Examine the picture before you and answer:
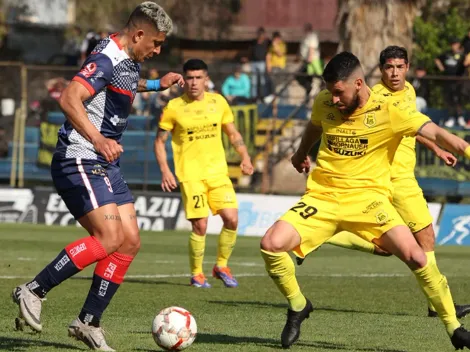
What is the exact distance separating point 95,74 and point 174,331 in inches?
71.3

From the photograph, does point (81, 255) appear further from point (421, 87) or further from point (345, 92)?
point (421, 87)

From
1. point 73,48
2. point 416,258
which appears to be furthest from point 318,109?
point 73,48

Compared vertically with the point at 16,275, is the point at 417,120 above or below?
above

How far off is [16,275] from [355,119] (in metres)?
5.92

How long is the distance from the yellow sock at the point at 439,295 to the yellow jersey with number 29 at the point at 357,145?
2.40 ft

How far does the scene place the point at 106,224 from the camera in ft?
26.2

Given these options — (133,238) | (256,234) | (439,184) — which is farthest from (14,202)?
(133,238)

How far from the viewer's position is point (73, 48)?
33.4 meters

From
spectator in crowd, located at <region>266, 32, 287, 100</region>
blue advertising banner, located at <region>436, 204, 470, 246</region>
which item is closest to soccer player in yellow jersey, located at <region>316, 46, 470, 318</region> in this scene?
blue advertising banner, located at <region>436, 204, 470, 246</region>

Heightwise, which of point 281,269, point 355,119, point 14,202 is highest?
point 355,119

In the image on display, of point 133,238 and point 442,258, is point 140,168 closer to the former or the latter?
point 442,258

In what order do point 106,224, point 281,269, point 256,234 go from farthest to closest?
point 256,234 → point 281,269 → point 106,224

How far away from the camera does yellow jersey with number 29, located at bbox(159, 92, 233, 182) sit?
1340 centimetres

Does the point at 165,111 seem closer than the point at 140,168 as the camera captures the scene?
Yes
